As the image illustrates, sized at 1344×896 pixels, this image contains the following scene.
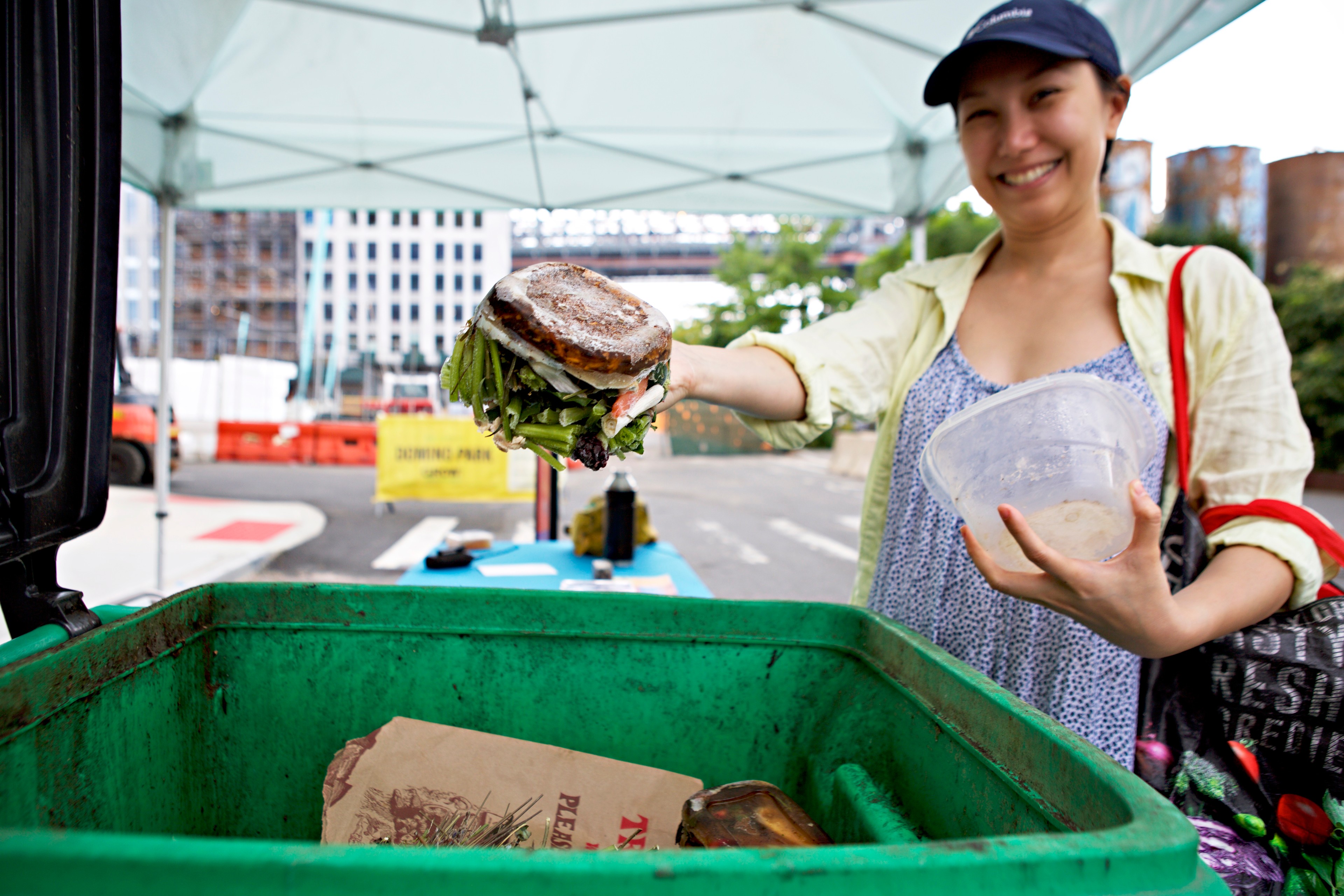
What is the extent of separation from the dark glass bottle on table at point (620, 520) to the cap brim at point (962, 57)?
2.47 metres

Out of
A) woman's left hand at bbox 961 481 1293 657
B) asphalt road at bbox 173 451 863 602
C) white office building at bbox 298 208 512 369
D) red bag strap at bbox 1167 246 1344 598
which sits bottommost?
asphalt road at bbox 173 451 863 602

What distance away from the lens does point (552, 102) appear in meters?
4.75

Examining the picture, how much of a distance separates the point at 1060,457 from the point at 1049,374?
0.35 metres

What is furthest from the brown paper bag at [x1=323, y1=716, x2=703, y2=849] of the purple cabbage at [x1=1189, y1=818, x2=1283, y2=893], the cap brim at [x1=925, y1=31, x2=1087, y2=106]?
the cap brim at [x1=925, y1=31, x2=1087, y2=106]

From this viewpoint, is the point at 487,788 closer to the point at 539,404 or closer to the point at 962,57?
the point at 539,404

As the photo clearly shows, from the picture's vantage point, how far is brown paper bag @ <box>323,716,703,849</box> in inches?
50.0

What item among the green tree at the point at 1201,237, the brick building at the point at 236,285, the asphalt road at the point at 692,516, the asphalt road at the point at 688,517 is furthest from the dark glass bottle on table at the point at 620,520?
the brick building at the point at 236,285

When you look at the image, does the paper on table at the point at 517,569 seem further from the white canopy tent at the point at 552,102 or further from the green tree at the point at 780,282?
the green tree at the point at 780,282

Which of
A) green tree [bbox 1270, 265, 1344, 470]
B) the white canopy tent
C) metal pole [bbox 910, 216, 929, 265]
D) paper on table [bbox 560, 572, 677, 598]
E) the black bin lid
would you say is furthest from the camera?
green tree [bbox 1270, 265, 1344, 470]

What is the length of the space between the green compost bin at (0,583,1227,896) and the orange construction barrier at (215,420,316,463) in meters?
18.8

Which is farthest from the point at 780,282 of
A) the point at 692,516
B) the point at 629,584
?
the point at 629,584

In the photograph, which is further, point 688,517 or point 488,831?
point 688,517

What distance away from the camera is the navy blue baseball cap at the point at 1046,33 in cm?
145

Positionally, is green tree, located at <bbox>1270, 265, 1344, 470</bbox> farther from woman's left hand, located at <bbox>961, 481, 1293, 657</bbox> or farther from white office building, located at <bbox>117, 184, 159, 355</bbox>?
white office building, located at <bbox>117, 184, 159, 355</bbox>
